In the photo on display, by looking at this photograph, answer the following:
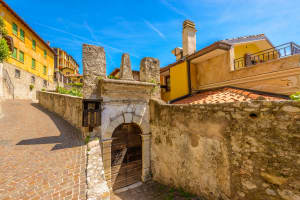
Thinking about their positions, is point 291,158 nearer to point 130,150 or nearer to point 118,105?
point 118,105

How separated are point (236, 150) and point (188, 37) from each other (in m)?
8.91

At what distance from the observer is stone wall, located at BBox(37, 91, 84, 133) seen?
20.6 feet

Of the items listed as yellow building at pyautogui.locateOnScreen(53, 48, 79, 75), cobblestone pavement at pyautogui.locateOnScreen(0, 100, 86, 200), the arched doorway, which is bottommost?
the arched doorway

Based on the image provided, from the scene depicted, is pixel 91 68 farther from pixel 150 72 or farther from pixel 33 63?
pixel 33 63

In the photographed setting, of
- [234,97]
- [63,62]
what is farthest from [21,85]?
[63,62]

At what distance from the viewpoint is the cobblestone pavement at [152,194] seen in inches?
179

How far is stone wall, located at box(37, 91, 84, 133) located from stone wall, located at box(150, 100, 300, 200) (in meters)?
4.29

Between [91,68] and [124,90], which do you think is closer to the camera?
[91,68]

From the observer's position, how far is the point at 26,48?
17.5 m

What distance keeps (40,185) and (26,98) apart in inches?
765

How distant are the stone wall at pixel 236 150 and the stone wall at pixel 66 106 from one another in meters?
4.29

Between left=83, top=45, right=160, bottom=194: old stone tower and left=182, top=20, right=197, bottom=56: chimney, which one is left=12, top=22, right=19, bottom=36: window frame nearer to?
left=83, top=45, right=160, bottom=194: old stone tower

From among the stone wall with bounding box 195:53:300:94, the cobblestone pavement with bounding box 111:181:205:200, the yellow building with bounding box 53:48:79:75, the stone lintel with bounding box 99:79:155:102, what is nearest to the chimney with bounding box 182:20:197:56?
the stone wall with bounding box 195:53:300:94

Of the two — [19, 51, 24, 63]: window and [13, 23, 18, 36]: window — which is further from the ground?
[13, 23, 18, 36]: window
